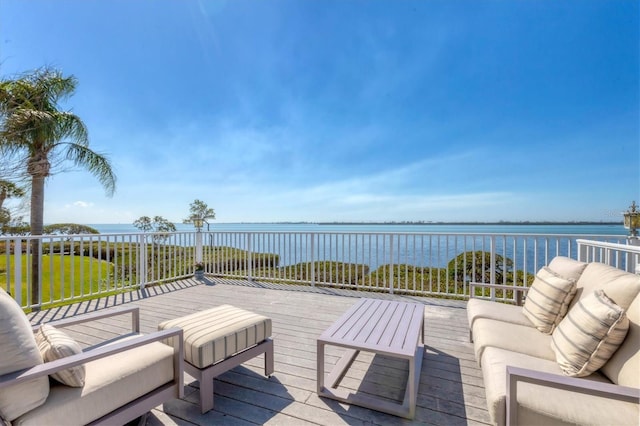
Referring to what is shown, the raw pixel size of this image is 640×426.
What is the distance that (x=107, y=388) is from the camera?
1.41m

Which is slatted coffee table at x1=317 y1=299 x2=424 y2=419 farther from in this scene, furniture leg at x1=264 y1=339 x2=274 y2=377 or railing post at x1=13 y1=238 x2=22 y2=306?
railing post at x1=13 y1=238 x2=22 y2=306

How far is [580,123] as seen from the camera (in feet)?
21.7

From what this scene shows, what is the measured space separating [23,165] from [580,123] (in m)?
12.8

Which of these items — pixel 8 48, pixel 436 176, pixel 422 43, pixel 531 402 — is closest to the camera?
pixel 531 402

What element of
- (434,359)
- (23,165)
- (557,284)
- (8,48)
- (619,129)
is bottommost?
(434,359)

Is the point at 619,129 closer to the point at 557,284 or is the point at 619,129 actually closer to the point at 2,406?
the point at 557,284

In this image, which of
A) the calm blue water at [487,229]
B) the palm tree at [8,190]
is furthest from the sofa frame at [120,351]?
the palm tree at [8,190]

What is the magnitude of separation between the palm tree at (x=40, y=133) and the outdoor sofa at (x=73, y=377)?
5737mm

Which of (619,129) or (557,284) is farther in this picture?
(619,129)

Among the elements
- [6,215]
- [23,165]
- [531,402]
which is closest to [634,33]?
[531,402]

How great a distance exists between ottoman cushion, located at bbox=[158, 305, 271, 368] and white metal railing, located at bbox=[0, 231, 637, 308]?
10.4 feet

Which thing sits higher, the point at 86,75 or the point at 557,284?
the point at 86,75

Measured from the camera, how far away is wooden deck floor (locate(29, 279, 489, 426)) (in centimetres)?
181

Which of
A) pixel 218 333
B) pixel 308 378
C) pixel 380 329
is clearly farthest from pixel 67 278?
pixel 380 329
